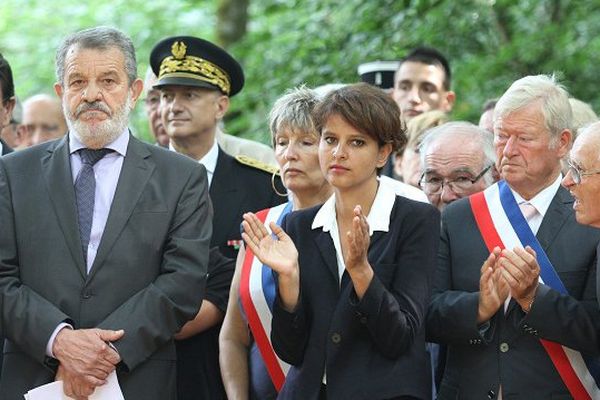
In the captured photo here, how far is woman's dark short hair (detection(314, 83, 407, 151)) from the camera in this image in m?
5.18

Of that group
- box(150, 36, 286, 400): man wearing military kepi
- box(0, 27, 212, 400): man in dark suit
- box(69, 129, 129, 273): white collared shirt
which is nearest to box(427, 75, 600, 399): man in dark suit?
box(0, 27, 212, 400): man in dark suit

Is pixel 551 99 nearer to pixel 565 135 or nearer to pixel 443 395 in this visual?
pixel 565 135

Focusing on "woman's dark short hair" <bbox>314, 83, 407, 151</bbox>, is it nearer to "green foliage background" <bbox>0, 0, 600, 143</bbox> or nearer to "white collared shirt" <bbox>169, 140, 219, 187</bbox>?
"white collared shirt" <bbox>169, 140, 219, 187</bbox>

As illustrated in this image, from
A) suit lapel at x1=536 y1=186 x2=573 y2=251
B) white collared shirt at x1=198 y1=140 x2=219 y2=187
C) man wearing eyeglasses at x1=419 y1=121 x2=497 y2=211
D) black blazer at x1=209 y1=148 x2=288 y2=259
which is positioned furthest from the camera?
white collared shirt at x1=198 y1=140 x2=219 y2=187

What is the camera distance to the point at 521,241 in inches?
212

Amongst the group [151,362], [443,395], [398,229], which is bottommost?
[443,395]

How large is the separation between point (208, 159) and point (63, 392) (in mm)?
2126

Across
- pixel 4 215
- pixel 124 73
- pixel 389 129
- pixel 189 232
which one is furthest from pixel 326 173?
pixel 4 215

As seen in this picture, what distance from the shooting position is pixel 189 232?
5281 millimetres

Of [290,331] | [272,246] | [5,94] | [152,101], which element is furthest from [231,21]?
[290,331]

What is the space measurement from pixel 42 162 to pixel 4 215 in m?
0.31

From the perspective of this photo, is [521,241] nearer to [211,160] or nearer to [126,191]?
[126,191]

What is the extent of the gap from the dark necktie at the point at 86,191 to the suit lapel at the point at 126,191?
0.09m

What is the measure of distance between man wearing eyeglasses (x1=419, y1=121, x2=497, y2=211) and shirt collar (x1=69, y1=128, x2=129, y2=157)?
171cm
